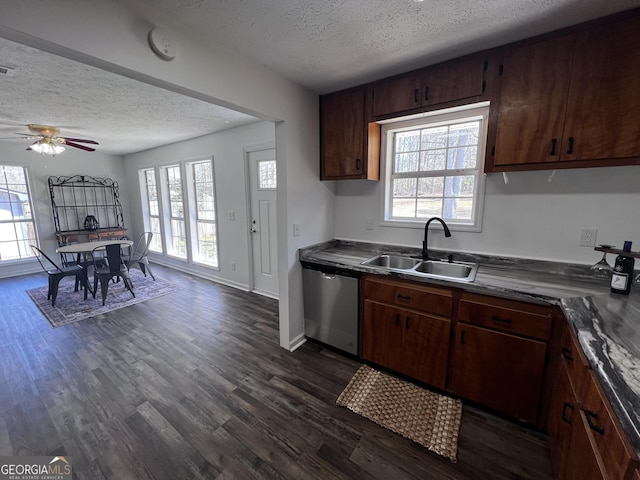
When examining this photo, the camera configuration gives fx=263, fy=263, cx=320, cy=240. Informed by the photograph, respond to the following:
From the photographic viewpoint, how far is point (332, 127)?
2.47 m

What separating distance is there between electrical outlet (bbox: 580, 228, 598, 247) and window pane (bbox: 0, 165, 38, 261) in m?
8.21

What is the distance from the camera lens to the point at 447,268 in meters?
2.21

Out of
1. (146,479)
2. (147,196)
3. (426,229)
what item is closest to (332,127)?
(426,229)

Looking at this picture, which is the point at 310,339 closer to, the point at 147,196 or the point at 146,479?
the point at 146,479

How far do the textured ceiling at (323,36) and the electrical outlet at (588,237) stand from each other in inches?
49.7

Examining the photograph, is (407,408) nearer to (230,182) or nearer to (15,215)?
(230,182)

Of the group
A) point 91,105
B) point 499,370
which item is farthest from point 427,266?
point 91,105

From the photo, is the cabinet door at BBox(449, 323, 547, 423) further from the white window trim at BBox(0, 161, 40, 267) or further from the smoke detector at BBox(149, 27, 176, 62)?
the white window trim at BBox(0, 161, 40, 267)

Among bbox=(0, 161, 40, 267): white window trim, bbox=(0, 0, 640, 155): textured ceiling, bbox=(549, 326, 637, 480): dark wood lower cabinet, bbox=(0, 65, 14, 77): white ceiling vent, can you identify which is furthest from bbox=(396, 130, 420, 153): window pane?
bbox=(0, 161, 40, 267): white window trim

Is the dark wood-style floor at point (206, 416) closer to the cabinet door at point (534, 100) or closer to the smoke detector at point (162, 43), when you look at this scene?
the cabinet door at point (534, 100)

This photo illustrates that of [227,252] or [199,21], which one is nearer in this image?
[199,21]

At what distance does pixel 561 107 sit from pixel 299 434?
101 inches

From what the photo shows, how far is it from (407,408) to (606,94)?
2.24 metres

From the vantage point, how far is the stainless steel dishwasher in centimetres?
226
